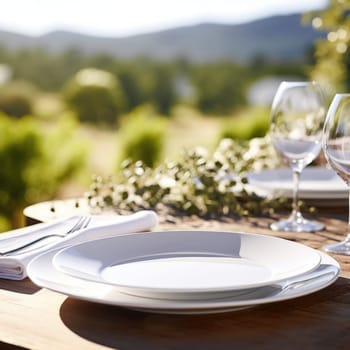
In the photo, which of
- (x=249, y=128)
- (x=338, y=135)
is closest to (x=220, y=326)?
(x=338, y=135)

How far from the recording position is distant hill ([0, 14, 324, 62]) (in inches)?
1030

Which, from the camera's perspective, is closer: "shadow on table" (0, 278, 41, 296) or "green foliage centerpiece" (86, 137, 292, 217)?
"shadow on table" (0, 278, 41, 296)

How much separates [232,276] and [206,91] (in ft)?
79.3

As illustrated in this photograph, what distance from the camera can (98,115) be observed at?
1911 cm

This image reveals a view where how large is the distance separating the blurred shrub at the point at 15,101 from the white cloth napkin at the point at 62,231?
57.5 feet

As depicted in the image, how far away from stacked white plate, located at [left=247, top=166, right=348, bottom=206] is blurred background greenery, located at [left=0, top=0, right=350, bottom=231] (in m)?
1.63

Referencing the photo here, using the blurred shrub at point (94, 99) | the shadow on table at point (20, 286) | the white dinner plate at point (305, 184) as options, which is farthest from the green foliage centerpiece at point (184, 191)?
the blurred shrub at point (94, 99)

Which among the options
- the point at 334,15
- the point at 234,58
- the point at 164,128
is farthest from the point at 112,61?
the point at 334,15

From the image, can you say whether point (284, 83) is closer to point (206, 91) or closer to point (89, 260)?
point (89, 260)

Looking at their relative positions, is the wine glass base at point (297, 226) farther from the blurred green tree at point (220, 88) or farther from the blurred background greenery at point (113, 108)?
the blurred green tree at point (220, 88)

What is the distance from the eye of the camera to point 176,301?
3.27 feet

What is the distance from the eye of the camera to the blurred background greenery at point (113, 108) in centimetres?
586

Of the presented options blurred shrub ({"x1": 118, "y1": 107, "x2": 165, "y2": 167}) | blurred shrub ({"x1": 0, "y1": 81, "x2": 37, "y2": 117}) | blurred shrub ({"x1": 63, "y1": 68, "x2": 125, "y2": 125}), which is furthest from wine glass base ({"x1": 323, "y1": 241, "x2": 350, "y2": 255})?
blurred shrub ({"x1": 0, "y1": 81, "x2": 37, "y2": 117})

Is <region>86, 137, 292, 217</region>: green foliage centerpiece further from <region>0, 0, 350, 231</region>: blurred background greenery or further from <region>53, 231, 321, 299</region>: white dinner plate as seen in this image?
<region>0, 0, 350, 231</region>: blurred background greenery
